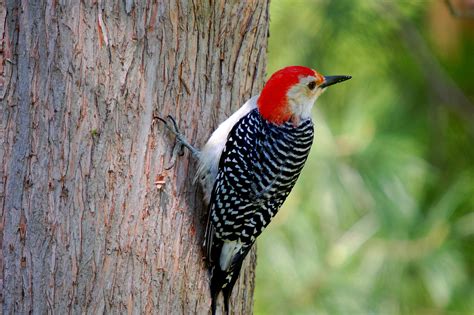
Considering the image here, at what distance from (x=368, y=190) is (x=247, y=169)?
2.22 m

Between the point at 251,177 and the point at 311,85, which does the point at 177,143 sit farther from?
the point at 311,85

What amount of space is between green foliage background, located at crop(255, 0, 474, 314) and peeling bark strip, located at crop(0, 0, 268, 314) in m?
2.24

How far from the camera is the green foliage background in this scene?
4848 millimetres

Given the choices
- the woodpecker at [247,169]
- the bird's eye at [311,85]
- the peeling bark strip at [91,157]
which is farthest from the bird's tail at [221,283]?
the bird's eye at [311,85]

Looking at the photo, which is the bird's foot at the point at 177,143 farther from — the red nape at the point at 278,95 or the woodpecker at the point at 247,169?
the red nape at the point at 278,95

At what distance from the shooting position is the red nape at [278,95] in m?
2.99

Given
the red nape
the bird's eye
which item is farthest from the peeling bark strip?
the bird's eye

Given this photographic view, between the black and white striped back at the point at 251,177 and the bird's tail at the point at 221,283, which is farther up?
the black and white striped back at the point at 251,177

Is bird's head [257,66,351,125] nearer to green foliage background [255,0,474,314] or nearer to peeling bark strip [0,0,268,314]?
peeling bark strip [0,0,268,314]

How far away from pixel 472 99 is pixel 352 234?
7.65 feet

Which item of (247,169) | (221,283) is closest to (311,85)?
(247,169)

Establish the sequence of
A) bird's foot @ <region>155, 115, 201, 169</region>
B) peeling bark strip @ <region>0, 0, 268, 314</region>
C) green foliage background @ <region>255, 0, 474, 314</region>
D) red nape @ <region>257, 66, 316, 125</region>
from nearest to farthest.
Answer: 1. peeling bark strip @ <region>0, 0, 268, 314</region>
2. bird's foot @ <region>155, 115, 201, 169</region>
3. red nape @ <region>257, 66, 316, 125</region>
4. green foliage background @ <region>255, 0, 474, 314</region>

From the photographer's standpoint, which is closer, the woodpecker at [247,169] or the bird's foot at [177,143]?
the bird's foot at [177,143]

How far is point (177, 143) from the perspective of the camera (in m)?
2.72
